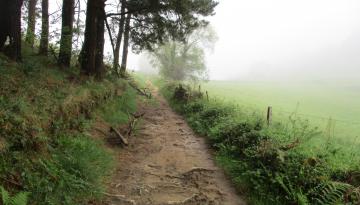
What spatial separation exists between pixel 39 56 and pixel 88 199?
8.79 meters

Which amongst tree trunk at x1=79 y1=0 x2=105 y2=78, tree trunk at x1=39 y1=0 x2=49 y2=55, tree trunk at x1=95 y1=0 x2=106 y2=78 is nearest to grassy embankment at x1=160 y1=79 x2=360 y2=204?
tree trunk at x1=79 y1=0 x2=105 y2=78

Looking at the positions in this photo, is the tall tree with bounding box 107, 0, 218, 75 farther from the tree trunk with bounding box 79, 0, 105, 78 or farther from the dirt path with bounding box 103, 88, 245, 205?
the dirt path with bounding box 103, 88, 245, 205

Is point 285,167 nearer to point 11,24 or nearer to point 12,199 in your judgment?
point 12,199

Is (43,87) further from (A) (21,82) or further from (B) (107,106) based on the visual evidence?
(B) (107,106)

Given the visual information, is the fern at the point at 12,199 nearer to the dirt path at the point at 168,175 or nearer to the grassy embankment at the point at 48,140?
the grassy embankment at the point at 48,140

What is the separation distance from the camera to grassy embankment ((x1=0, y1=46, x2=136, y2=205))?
536 cm

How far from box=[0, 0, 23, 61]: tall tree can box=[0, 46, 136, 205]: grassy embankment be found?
1.50ft

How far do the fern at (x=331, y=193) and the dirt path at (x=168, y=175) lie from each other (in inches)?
57.8

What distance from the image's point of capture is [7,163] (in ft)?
17.1

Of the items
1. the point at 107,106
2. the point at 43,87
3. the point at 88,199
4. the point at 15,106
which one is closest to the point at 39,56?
the point at 107,106

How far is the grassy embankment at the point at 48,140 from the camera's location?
5.36m

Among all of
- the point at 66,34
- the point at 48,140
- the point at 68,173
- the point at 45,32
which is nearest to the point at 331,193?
the point at 68,173

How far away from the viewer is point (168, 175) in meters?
7.98

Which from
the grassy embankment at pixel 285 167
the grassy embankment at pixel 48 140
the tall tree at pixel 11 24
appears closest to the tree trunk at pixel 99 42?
the grassy embankment at pixel 48 140
